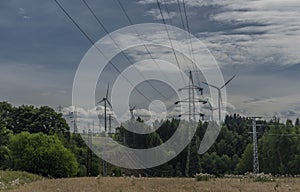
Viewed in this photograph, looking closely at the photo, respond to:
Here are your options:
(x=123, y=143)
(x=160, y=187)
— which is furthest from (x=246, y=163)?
(x=160, y=187)

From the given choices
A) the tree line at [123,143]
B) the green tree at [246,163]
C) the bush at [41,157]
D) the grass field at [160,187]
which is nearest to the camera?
the grass field at [160,187]

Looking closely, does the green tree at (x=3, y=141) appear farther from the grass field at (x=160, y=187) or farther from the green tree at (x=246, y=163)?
the grass field at (x=160, y=187)

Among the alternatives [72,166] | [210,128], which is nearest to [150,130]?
[210,128]

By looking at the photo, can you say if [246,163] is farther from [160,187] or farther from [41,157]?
[160,187]

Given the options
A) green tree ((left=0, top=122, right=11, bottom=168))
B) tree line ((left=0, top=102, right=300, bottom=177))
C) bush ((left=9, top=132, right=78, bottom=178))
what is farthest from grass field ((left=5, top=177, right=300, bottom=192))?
green tree ((left=0, top=122, right=11, bottom=168))

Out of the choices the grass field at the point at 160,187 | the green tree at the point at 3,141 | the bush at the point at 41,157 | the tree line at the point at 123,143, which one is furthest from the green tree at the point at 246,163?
the grass field at the point at 160,187

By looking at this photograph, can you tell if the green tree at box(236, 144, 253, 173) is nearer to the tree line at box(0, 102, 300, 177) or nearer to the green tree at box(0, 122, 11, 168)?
the tree line at box(0, 102, 300, 177)

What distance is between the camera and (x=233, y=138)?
133125 mm

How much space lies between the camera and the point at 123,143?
419 feet

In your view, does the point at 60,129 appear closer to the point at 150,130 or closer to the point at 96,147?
the point at 96,147

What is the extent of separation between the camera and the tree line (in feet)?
234

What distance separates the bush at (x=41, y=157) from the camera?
228 feet

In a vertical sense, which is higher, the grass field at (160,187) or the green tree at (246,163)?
the green tree at (246,163)

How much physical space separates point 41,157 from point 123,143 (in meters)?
58.3
